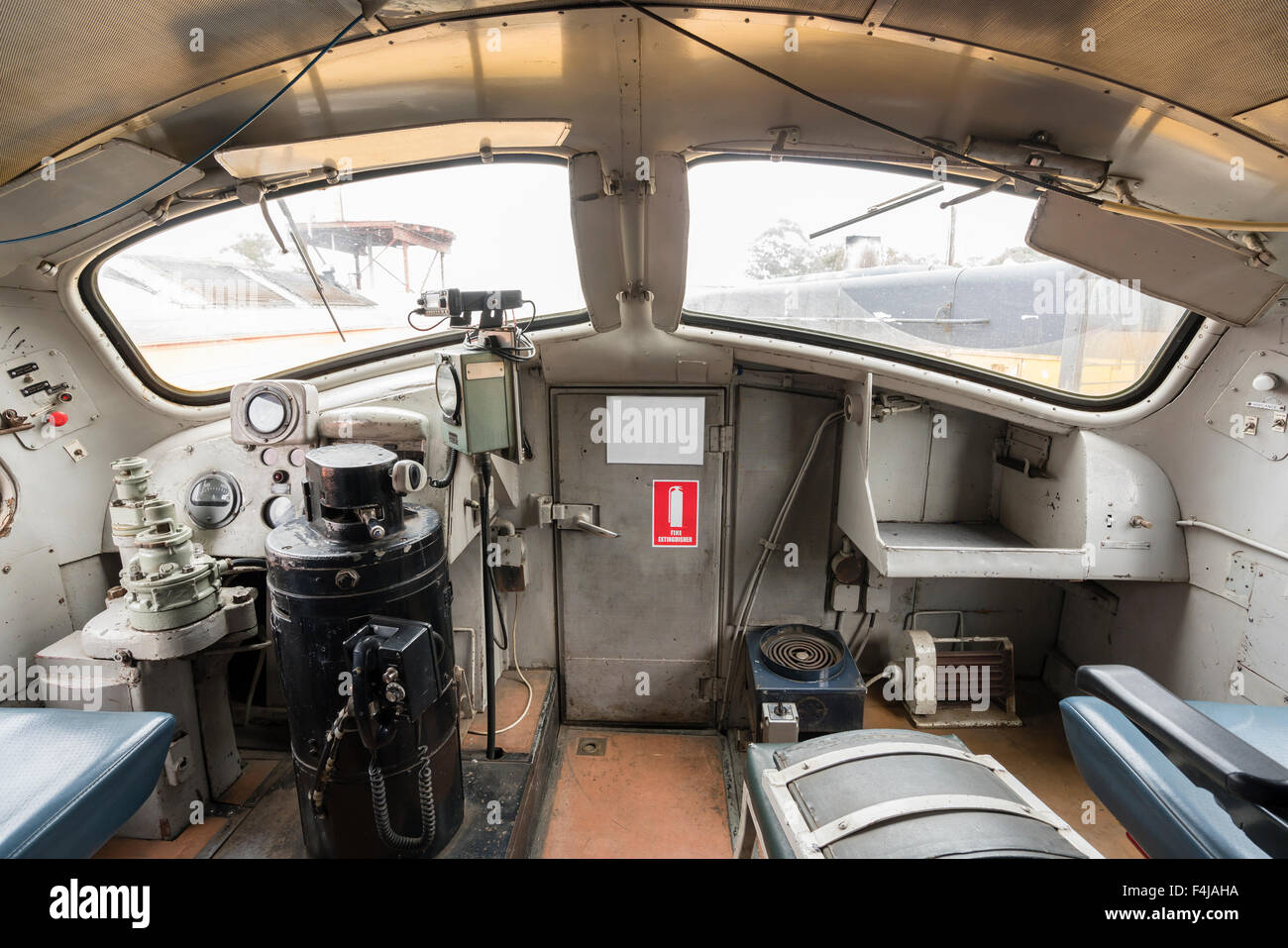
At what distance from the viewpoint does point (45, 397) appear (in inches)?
93.6

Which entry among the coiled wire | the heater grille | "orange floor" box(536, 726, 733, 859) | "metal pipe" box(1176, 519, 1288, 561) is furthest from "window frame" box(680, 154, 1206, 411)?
"orange floor" box(536, 726, 733, 859)

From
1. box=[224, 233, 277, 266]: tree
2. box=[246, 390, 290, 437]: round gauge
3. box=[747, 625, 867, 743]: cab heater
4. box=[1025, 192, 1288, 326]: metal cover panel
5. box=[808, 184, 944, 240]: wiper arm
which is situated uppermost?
box=[808, 184, 944, 240]: wiper arm

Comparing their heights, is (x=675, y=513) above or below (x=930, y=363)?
below

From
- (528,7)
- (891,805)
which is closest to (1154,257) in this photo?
(891,805)

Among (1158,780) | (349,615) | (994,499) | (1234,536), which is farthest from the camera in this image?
(994,499)

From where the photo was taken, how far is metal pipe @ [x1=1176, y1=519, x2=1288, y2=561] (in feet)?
6.86

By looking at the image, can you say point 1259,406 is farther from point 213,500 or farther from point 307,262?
point 213,500

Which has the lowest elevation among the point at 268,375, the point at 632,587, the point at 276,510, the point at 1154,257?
the point at 632,587

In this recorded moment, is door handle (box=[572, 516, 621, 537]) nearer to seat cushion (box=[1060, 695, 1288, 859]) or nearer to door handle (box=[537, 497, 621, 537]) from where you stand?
door handle (box=[537, 497, 621, 537])

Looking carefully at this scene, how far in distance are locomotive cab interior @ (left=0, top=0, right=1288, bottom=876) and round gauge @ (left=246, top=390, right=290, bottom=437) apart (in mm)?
15

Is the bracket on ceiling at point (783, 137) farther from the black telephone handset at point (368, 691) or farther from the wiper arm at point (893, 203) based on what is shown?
the black telephone handset at point (368, 691)

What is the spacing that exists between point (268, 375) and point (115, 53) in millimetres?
2080
